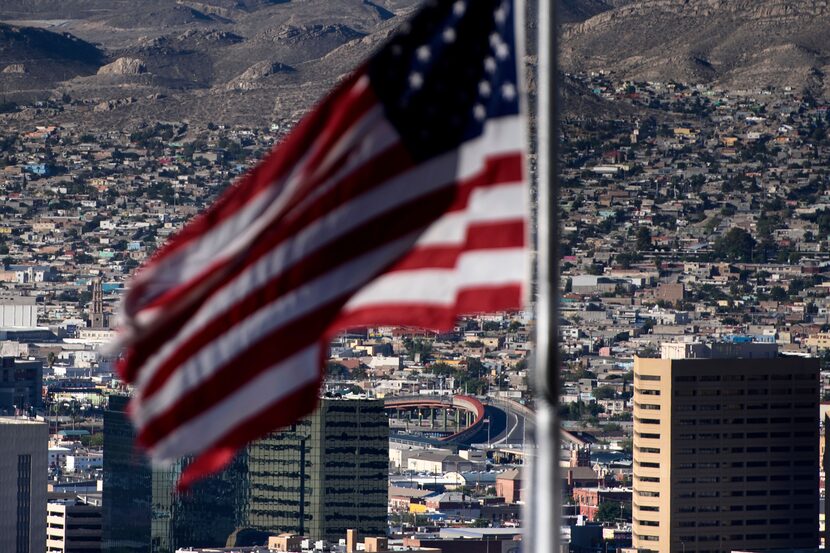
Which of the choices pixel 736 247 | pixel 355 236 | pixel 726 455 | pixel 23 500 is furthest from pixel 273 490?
pixel 736 247

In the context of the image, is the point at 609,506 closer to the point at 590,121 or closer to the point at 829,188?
the point at 829,188

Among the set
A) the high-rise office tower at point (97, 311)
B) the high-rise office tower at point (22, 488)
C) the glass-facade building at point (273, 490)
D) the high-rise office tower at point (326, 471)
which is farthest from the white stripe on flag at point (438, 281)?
the high-rise office tower at point (97, 311)

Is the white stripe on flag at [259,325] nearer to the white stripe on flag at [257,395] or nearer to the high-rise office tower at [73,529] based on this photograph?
the white stripe on flag at [257,395]

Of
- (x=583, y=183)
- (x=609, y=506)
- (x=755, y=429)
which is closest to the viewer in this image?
(x=755, y=429)

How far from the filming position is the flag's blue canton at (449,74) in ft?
35.8

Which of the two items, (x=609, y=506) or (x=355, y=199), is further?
(x=609, y=506)

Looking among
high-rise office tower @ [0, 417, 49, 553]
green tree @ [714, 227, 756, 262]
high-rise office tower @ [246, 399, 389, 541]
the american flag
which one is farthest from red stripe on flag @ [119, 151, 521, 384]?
green tree @ [714, 227, 756, 262]

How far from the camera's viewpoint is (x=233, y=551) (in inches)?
2899

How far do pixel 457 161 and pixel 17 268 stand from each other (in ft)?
551

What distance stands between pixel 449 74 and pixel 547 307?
3.23 ft

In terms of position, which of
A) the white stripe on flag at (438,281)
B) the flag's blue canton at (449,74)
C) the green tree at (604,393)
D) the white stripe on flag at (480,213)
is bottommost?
the white stripe on flag at (438,281)

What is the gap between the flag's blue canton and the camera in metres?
10.9

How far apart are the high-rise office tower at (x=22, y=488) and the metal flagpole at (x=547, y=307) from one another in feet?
238

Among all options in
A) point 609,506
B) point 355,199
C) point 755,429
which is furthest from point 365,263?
point 609,506
